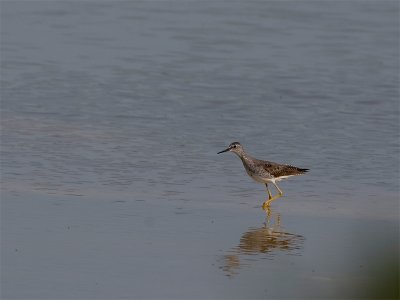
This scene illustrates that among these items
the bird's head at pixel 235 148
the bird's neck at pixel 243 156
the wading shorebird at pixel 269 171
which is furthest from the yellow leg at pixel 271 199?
the bird's head at pixel 235 148

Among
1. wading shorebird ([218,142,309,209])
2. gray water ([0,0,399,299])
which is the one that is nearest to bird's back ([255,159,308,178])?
wading shorebird ([218,142,309,209])

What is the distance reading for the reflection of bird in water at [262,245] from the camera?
10.7m

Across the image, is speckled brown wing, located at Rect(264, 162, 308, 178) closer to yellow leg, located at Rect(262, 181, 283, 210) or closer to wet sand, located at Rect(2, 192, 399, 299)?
yellow leg, located at Rect(262, 181, 283, 210)

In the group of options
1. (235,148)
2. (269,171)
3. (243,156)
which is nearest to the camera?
(269,171)

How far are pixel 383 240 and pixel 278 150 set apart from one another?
11.4 meters

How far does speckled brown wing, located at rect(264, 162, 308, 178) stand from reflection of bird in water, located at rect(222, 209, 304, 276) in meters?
1.57

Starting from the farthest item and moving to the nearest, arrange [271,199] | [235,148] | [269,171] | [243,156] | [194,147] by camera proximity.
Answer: [194,147]
[235,148]
[243,156]
[269,171]
[271,199]

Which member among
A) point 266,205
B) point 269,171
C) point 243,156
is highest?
point 243,156

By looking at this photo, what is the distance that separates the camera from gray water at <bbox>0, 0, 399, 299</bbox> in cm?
998

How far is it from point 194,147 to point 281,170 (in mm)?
2542

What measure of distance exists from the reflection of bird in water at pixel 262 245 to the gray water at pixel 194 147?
0.03m

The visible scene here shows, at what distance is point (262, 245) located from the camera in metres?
11.4

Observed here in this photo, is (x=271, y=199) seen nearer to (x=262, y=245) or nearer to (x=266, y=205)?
(x=266, y=205)

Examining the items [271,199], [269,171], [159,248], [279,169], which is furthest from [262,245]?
[279,169]
